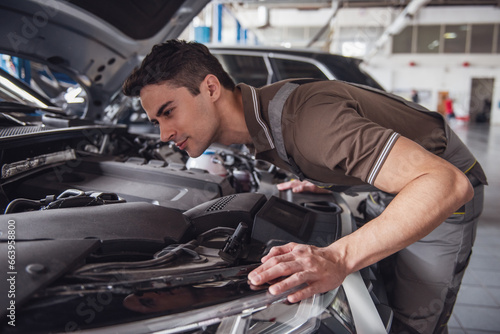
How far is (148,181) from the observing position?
1501 millimetres

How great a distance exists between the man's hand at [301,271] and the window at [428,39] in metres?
17.3

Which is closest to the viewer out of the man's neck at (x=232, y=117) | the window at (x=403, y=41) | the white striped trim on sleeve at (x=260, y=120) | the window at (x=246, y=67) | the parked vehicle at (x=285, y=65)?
the white striped trim on sleeve at (x=260, y=120)

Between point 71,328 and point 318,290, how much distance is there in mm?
488

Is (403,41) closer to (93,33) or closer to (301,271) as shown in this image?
(93,33)

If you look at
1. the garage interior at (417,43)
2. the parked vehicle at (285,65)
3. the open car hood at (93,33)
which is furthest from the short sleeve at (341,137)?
the garage interior at (417,43)

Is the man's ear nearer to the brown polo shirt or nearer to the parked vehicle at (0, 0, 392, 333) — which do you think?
the brown polo shirt

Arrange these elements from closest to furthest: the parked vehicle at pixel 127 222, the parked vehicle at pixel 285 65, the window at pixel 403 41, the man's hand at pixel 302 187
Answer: the parked vehicle at pixel 127 222, the man's hand at pixel 302 187, the parked vehicle at pixel 285 65, the window at pixel 403 41

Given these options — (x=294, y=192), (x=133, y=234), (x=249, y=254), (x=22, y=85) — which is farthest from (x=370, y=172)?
(x=22, y=85)

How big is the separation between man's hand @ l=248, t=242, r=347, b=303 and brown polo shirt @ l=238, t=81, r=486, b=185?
0.22 m

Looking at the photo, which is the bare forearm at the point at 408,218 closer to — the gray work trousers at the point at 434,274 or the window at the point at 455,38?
the gray work trousers at the point at 434,274

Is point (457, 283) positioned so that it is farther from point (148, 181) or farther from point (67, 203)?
point (67, 203)

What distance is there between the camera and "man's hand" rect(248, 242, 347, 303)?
0.80 metres

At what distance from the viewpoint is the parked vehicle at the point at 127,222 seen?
70 centimetres

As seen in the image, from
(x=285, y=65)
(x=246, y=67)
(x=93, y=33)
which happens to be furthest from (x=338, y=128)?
Result: (x=246, y=67)
